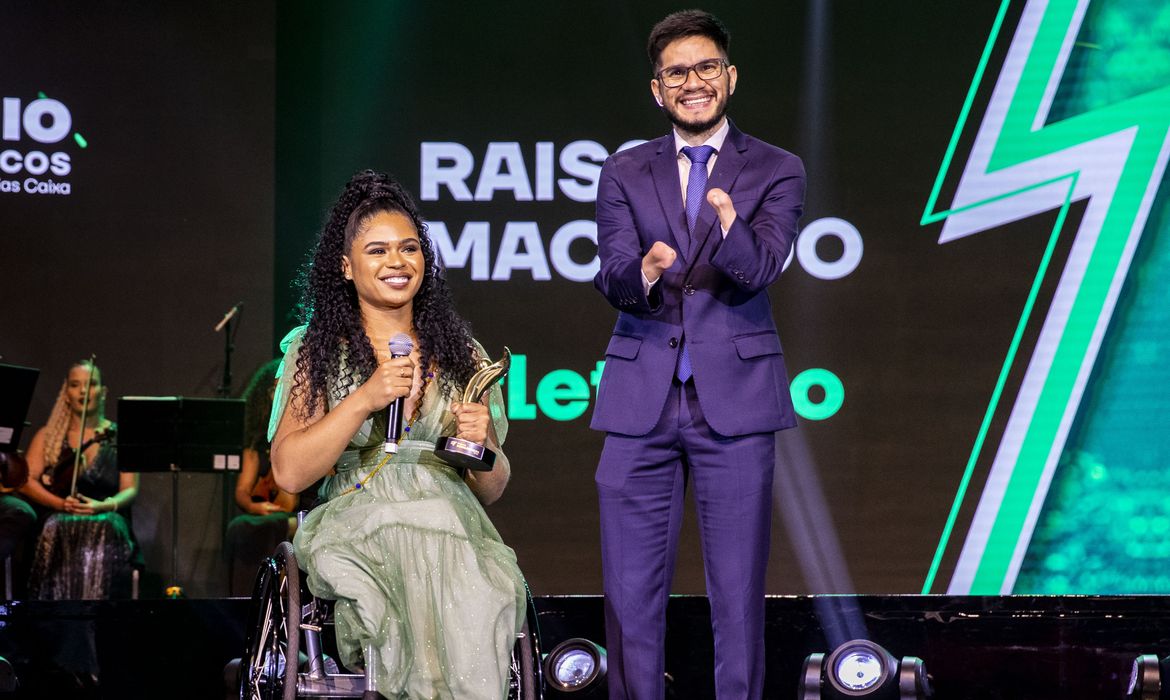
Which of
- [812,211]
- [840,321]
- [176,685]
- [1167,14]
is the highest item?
[1167,14]

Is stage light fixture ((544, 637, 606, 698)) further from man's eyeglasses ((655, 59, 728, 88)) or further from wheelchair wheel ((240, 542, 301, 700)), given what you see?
man's eyeglasses ((655, 59, 728, 88))

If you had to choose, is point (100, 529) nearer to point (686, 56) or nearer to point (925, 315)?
point (925, 315)

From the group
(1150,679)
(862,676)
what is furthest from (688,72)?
(1150,679)

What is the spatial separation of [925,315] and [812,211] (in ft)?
2.41

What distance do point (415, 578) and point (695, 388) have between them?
2.32ft

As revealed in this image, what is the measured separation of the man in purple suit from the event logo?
4.64m

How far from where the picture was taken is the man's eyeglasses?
9.48ft

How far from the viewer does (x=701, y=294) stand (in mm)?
2900

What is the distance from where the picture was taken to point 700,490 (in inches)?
114

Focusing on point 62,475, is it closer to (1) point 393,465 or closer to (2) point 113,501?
(2) point 113,501

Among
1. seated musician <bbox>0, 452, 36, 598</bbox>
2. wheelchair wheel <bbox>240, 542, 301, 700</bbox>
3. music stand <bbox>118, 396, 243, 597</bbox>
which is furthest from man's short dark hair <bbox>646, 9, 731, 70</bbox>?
seated musician <bbox>0, 452, 36, 598</bbox>

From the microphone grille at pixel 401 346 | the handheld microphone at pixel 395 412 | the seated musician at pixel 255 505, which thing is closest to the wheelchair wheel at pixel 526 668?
the handheld microphone at pixel 395 412

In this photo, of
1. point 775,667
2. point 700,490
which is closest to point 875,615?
point 775,667

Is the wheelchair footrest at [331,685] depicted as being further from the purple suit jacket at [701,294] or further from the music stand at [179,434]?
the music stand at [179,434]
